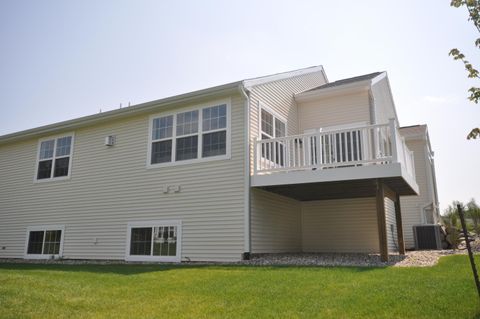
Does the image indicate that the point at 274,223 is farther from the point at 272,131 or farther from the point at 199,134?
the point at 199,134

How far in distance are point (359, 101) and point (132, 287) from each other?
8909 mm

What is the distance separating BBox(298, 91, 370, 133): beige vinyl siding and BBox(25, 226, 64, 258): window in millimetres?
8695

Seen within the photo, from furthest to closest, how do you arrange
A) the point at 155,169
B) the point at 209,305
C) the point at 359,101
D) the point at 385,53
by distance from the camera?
the point at 359,101, the point at 155,169, the point at 385,53, the point at 209,305

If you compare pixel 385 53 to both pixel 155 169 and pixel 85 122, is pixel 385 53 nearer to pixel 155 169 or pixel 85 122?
pixel 155 169

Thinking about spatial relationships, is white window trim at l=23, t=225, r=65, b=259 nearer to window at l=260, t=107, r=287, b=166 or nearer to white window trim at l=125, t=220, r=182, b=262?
white window trim at l=125, t=220, r=182, b=262

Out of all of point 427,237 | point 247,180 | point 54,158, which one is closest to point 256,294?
point 247,180

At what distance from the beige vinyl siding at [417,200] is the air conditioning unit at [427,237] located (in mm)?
1227

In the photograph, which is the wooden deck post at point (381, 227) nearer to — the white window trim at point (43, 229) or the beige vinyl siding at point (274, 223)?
the beige vinyl siding at point (274, 223)

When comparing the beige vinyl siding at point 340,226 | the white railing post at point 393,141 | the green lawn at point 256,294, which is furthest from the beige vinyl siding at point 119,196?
the beige vinyl siding at point 340,226

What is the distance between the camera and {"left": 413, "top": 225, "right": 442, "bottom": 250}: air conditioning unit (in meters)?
13.3

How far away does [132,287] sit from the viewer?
5.94 m

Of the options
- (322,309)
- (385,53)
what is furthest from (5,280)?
(385,53)

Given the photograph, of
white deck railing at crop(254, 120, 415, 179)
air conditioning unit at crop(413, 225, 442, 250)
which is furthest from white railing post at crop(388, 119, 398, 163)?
air conditioning unit at crop(413, 225, 442, 250)

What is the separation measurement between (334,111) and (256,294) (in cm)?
845
